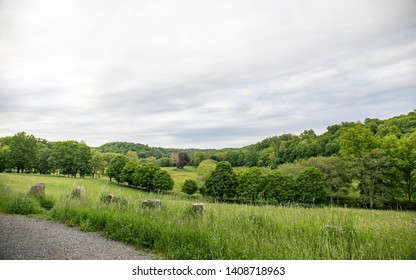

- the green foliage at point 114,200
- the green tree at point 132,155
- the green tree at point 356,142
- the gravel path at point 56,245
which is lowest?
the gravel path at point 56,245

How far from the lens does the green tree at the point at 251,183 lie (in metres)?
33.0

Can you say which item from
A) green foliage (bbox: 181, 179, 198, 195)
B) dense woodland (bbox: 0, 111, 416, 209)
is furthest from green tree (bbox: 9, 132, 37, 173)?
green foliage (bbox: 181, 179, 198, 195)

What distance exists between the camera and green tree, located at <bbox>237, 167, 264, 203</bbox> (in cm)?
3297

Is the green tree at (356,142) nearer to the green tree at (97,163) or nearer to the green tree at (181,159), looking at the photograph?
the green tree at (181,159)

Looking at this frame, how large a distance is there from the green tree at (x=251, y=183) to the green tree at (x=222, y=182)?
947 millimetres

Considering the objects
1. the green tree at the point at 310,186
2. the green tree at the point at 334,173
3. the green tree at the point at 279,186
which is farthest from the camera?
the green tree at the point at 334,173

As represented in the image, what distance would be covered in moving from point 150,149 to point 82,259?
16.6m

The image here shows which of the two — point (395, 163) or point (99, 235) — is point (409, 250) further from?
point (395, 163)

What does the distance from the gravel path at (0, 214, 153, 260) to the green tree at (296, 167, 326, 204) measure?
3342cm

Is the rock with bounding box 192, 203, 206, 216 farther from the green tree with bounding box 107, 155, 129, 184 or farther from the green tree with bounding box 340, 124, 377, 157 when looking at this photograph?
the green tree with bounding box 107, 155, 129, 184

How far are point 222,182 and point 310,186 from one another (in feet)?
44.8

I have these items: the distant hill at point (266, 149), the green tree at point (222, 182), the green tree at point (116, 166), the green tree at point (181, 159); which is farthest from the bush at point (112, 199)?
the green tree at point (116, 166)

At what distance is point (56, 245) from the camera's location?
21.1 feet

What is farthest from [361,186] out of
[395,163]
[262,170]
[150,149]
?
[150,149]
